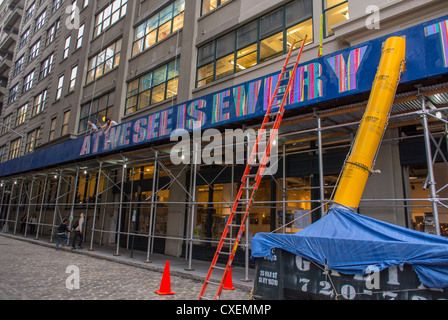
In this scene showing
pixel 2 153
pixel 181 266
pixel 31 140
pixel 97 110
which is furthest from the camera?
pixel 2 153

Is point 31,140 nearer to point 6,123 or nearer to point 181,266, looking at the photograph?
point 6,123

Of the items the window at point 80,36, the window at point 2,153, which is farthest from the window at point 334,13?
the window at point 2,153

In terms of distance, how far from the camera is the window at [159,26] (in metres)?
17.4

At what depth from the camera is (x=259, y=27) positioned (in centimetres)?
1329

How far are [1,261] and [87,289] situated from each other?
591 centimetres

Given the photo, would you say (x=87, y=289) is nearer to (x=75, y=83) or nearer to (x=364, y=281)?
(x=364, y=281)

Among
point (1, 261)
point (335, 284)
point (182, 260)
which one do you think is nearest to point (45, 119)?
point (1, 261)

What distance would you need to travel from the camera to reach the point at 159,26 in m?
18.4

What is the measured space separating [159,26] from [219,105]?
11.0 meters

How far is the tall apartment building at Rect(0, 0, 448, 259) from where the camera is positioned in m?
7.75

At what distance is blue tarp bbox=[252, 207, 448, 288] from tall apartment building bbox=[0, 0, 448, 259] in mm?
2157

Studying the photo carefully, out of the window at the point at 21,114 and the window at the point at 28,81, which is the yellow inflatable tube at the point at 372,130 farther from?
the window at the point at 28,81

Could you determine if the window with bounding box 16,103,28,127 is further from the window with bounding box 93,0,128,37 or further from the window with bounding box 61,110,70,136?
the window with bounding box 93,0,128,37

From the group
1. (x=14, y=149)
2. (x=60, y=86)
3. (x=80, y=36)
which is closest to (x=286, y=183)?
(x=80, y=36)
